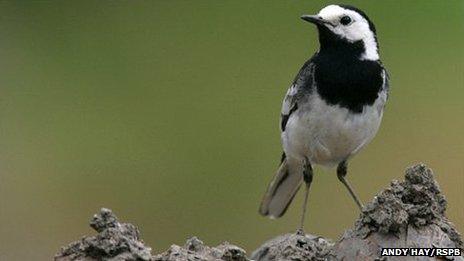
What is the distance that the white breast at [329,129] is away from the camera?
6586 mm

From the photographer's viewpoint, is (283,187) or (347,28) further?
(283,187)

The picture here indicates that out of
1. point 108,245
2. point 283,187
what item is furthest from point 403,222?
point 283,187

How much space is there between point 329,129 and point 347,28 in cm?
61

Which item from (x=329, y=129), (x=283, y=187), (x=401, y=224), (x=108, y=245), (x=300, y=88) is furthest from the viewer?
(x=283, y=187)

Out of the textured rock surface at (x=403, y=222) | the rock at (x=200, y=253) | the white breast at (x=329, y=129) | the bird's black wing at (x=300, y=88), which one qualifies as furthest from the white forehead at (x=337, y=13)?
the rock at (x=200, y=253)

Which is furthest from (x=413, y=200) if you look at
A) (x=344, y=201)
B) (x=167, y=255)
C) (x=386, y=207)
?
(x=344, y=201)

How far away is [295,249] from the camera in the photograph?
5320 millimetres

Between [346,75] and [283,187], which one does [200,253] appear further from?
[283,187]

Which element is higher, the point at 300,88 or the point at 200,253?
the point at 300,88

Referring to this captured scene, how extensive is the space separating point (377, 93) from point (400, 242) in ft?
5.85

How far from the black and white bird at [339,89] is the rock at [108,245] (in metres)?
1.98

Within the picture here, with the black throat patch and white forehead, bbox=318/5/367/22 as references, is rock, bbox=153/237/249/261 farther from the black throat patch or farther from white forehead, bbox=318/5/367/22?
white forehead, bbox=318/5/367/22

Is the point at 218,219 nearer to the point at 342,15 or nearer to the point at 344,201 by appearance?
the point at 344,201

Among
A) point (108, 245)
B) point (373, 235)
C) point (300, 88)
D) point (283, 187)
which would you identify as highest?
point (300, 88)
